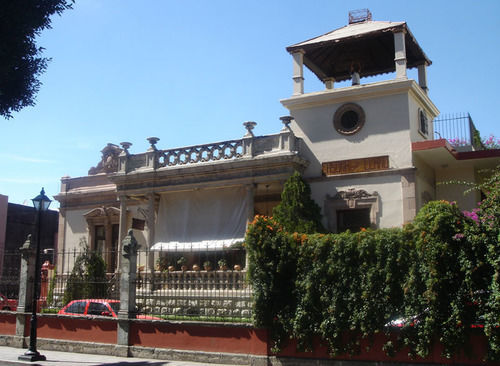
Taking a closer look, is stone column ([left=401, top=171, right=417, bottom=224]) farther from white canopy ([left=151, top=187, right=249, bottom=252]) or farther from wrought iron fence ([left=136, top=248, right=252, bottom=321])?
wrought iron fence ([left=136, top=248, right=252, bottom=321])

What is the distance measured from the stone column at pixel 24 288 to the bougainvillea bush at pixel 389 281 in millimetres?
7633

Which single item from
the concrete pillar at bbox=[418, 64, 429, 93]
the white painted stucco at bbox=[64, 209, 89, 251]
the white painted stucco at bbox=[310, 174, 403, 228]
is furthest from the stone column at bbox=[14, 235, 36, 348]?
the concrete pillar at bbox=[418, 64, 429, 93]

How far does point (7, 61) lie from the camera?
41.2 ft

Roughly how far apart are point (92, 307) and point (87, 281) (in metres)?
0.75

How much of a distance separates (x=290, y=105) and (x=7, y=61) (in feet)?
35.6

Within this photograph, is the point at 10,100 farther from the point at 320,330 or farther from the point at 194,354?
the point at 320,330

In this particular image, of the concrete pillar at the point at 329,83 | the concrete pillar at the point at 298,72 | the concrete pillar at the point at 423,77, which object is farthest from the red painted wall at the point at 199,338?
the concrete pillar at the point at 329,83

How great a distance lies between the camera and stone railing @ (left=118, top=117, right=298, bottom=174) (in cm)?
1995

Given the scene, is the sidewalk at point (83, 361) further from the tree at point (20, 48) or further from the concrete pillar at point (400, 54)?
the concrete pillar at point (400, 54)

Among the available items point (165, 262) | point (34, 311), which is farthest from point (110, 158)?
point (34, 311)

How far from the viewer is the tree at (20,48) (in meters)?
12.4

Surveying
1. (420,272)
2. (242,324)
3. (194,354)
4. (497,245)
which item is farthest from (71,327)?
(497,245)

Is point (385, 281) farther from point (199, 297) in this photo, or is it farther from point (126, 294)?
point (126, 294)

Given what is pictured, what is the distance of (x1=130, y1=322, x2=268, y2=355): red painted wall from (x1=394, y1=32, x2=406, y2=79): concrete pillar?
11.1 metres
